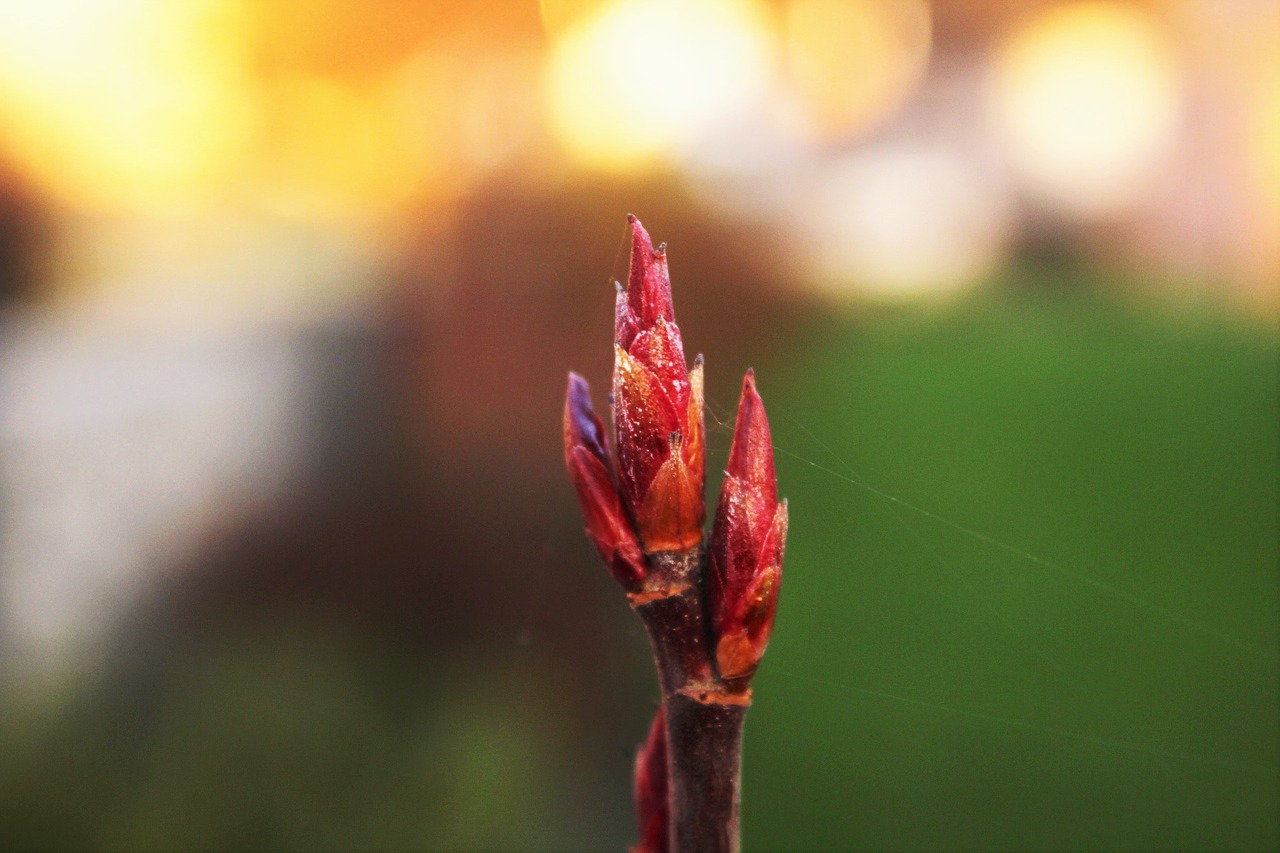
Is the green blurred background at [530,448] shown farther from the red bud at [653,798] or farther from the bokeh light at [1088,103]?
→ the red bud at [653,798]

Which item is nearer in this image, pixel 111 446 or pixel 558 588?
pixel 111 446

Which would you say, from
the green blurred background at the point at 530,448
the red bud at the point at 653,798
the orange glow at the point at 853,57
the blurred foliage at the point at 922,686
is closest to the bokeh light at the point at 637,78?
the green blurred background at the point at 530,448

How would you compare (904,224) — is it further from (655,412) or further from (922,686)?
(655,412)

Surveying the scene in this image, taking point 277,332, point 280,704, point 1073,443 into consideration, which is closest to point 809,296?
point 1073,443

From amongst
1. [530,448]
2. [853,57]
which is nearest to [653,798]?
[530,448]

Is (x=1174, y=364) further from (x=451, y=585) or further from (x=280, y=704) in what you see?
(x=280, y=704)
